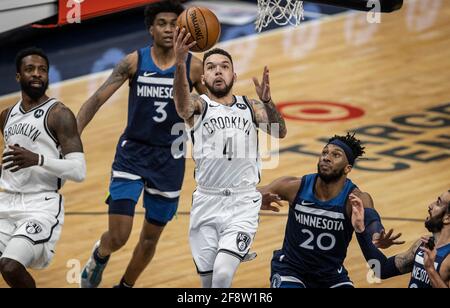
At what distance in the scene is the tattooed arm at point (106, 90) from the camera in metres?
10.8

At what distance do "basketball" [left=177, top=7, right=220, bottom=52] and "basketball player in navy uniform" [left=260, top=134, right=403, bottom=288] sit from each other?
132 cm

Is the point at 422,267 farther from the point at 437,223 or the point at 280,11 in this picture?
the point at 280,11

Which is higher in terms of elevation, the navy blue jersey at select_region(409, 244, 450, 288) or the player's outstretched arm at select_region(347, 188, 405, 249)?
the player's outstretched arm at select_region(347, 188, 405, 249)

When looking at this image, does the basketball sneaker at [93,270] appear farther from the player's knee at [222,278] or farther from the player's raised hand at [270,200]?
the player's raised hand at [270,200]

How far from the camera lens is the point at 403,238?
41.3 ft

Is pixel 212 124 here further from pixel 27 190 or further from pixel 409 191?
pixel 409 191

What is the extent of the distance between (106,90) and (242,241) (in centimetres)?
210

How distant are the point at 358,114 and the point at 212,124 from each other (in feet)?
23.0

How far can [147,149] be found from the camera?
1134cm

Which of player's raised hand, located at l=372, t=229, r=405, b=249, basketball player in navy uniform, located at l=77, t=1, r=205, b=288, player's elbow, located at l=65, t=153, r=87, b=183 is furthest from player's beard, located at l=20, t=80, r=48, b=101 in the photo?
player's raised hand, located at l=372, t=229, r=405, b=249

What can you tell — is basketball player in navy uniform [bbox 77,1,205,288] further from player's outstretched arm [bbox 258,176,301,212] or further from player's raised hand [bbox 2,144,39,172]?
player's raised hand [bbox 2,144,39,172]

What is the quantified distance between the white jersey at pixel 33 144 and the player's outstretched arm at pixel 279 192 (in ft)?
5.29

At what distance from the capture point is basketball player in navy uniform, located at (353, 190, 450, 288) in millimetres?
8703
